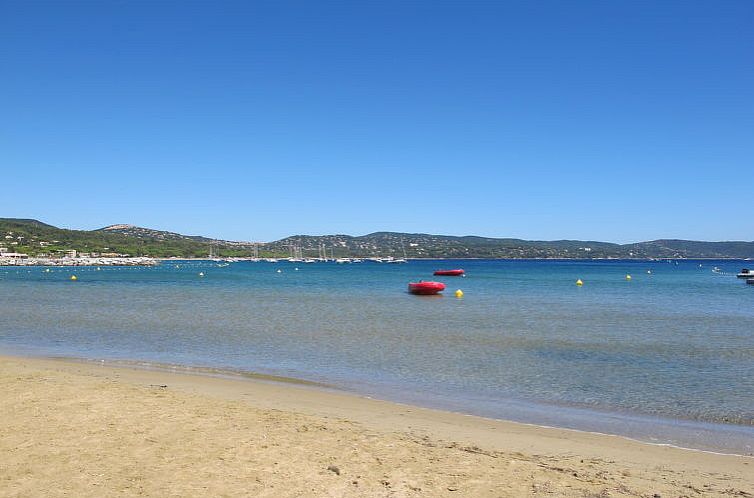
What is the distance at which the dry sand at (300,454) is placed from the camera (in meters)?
7.77

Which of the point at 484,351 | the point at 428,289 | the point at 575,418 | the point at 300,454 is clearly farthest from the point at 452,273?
the point at 300,454

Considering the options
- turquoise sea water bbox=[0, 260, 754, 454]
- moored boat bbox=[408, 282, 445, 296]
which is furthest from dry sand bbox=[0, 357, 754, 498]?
moored boat bbox=[408, 282, 445, 296]

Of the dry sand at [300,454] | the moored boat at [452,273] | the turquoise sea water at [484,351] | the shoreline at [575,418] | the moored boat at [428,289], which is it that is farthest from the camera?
the moored boat at [452,273]

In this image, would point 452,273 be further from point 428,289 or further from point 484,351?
point 484,351

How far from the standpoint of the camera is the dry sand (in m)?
7.77

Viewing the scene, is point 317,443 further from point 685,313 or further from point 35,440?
point 685,313

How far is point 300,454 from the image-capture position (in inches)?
361

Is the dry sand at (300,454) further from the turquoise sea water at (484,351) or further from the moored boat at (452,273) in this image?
the moored boat at (452,273)

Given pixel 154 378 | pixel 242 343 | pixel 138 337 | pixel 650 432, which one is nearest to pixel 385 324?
pixel 242 343

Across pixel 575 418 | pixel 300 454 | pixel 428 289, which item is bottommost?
pixel 575 418

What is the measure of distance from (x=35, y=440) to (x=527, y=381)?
42.8 feet

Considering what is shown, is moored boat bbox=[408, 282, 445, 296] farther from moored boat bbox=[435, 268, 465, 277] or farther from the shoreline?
moored boat bbox=[435, 268, 465, 277]

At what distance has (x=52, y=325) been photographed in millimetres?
31578

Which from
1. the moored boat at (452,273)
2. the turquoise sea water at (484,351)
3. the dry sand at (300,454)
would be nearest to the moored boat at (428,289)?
the turquoise sea water at (484,351)
